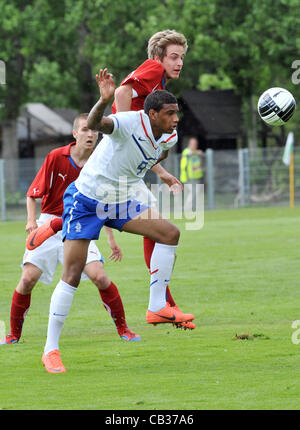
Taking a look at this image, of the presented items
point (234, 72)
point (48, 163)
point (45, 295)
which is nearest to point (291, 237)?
point (45, 295)

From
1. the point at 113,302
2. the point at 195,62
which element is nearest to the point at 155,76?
the point at 113,302

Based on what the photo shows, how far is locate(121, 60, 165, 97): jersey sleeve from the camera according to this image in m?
8.02

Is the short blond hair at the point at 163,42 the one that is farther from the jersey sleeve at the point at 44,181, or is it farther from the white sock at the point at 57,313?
the white sock at the point at 57,313

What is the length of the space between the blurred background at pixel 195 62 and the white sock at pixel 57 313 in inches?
952

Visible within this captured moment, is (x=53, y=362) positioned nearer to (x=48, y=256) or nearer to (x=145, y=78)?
(x=48, y=256)

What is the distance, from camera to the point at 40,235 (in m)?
8.01

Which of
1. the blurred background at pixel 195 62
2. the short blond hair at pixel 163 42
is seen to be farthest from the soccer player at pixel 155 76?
the blurred background at pixel 195 62

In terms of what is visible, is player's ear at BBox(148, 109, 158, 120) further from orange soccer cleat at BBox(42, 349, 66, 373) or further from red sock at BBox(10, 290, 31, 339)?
red sock at BBox(10, 290, 31, 339)

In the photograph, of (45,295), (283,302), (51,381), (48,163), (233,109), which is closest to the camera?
(51,381)

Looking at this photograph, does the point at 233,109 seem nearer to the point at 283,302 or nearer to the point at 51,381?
the point at 283,302

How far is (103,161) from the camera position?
22.9 ft

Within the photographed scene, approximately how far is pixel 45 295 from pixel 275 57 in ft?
85.5

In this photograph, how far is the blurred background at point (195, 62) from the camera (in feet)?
110
